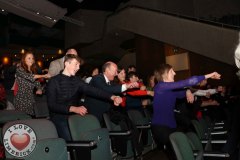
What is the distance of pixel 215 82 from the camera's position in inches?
373

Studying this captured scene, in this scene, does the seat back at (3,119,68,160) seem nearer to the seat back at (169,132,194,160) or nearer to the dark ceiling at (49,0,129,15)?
the seat back at (169,132,194,160)

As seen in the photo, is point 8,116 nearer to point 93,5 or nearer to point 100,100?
point 100,100

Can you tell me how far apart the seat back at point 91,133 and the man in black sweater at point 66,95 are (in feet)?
0.33

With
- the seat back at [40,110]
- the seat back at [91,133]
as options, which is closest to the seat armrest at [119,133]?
the seat back at [91,133]

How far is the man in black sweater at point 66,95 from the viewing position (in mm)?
2932

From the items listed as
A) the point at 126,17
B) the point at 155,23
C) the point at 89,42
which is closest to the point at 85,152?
the point at 155,23

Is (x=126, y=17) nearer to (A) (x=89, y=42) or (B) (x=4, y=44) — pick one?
(A) (x=89, y=42)

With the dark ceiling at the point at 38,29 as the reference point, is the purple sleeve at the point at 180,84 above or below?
below

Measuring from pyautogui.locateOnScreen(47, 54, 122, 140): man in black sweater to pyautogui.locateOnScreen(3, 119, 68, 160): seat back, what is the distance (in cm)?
34

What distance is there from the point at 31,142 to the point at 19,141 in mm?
96

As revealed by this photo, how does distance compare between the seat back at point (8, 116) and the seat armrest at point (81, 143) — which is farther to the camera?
the seat back at point (8, 116)

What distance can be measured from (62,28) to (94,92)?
1306cm

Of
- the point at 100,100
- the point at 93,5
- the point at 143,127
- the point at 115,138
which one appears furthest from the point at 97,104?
the point at 93,5

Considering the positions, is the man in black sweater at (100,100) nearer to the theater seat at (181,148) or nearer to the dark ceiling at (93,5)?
the theater seat at (181,148)
